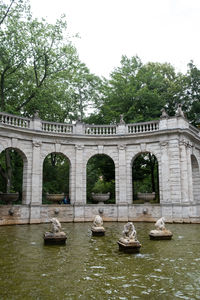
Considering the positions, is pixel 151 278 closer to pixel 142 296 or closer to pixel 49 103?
pixel 142 296

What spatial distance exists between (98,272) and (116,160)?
1763 centimetres

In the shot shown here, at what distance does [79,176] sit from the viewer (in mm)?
23797

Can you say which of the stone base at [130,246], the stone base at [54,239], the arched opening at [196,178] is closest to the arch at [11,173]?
the stone base at [54,239]

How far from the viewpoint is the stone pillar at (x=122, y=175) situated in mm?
23609

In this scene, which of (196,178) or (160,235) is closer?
(160,235)

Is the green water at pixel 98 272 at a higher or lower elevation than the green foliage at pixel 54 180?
lower

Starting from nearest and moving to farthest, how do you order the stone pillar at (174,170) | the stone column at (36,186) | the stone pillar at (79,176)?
the stone column at (36,186) < the stone pillar at (174,170) < the stone pillar at (79,176)

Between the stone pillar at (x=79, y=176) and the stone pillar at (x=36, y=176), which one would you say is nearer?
the stone pillar at (x=36, y=176)

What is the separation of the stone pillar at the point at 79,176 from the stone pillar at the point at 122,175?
3.39 metres

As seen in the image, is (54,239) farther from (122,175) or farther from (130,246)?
(122,175)

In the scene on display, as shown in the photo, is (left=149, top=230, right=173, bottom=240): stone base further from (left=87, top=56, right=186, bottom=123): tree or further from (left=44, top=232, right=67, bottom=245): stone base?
(left=87, top=56, right=186, bottom=123): tree

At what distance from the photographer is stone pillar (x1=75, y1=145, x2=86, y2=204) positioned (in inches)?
923

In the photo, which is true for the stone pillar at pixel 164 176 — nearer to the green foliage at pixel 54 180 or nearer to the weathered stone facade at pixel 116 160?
the weathered stone facade at pixel 116 160

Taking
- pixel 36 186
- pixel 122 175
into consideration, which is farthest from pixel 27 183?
pixel 122 175
